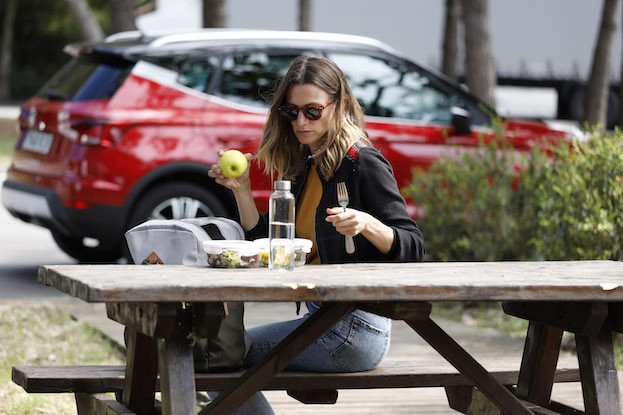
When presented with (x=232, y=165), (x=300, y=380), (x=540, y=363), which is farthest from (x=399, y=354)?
(x=232, y=165)

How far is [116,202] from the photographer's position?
9.15 m

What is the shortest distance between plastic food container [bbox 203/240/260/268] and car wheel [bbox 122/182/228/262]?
212 inches

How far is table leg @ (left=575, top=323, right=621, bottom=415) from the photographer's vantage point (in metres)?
4.04

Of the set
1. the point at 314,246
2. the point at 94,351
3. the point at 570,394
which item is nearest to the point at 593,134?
the point at 570,394

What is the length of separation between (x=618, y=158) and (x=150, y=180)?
3316 mm

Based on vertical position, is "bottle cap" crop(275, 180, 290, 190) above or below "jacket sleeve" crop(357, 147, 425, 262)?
above

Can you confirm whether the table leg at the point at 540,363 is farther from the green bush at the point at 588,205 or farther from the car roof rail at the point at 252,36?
the car roof rail at the point at 252,36

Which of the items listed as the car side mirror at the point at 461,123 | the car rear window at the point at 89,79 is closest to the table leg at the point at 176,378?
the car rear window at the point at 89,79

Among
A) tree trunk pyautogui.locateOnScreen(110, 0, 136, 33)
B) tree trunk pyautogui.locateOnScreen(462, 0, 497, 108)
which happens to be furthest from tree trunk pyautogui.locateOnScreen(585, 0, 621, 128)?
tree trunk pyautogui.locateOnScreen(110, 0, 136, 33)

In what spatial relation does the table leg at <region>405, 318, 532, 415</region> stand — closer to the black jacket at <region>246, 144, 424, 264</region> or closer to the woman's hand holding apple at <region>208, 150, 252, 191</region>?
the black jacket at <region>246, 144, 424, 264</region>

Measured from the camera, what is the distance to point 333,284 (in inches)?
138

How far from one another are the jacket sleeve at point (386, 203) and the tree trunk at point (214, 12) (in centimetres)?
1176

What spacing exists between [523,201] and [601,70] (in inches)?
402

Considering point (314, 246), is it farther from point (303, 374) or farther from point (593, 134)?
point (593, 134)
